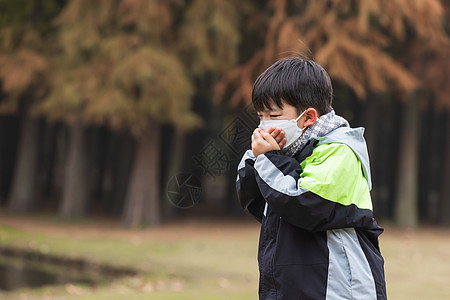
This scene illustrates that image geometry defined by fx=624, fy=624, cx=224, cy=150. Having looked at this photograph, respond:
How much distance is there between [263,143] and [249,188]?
0.19 metres

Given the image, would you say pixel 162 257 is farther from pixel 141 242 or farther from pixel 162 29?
pixel 162 29

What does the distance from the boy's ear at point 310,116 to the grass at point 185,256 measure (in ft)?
18.3

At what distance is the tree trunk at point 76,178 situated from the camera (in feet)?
58.9

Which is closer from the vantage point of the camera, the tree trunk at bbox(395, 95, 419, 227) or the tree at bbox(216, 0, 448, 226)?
the tree at bbox(216, 0, 448, 226)

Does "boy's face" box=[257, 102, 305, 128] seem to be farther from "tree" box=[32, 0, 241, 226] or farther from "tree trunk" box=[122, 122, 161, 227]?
"tree trunk" box=[122, 122, 161, 227]

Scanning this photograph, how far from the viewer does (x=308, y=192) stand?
1980 mm

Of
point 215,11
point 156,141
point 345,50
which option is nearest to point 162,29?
point 215,11

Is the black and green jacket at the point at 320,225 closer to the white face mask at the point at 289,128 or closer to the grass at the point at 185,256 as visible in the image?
the white face mask at the point at 289,128

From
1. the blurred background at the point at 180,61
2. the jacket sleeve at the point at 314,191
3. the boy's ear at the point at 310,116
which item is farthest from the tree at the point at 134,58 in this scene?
the jacket sleeve at the point at 314,191

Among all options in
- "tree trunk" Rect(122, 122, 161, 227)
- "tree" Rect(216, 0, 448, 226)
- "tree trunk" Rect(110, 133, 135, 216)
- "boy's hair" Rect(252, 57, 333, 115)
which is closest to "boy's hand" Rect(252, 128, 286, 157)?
"boy's hair" Rect(252, 57, 333, 115)

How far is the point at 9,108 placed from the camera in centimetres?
1748

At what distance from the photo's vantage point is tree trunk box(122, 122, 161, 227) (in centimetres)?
1619

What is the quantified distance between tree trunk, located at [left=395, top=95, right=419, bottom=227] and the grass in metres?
0.65

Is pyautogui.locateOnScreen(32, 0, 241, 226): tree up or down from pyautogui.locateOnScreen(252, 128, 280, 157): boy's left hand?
up
